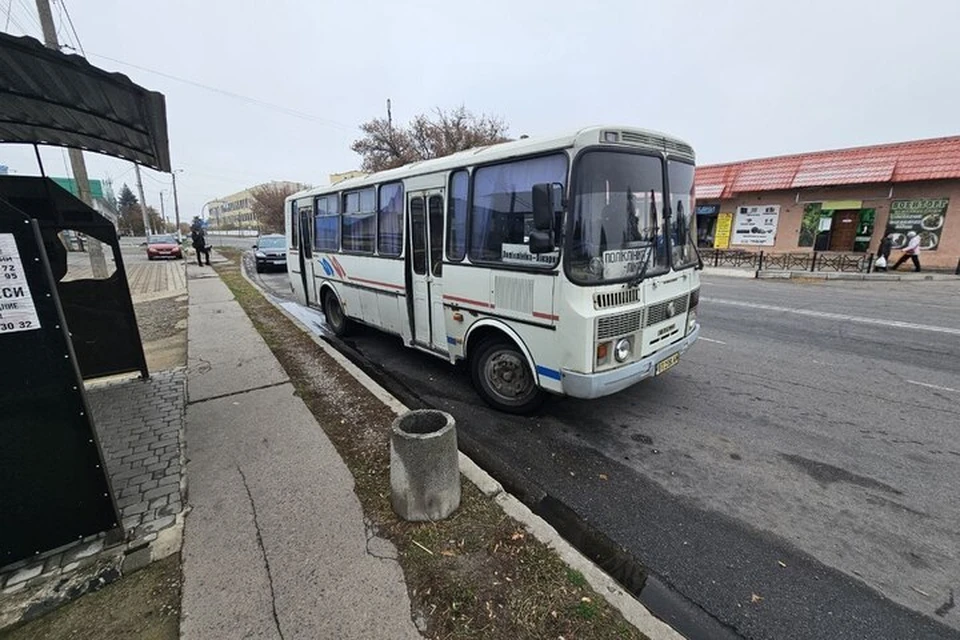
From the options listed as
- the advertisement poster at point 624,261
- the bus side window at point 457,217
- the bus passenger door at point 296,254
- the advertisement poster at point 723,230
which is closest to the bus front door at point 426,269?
the bus side window at point 457,217

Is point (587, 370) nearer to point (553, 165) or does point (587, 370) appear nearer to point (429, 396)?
point (553, 165)

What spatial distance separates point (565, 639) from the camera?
199 centimetres

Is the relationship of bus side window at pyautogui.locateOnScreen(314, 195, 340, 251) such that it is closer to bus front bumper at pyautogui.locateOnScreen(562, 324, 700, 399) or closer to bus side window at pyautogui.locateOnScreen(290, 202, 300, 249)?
bus side window at pyautogui.locateOnScreen(290, 202, 300, 249)

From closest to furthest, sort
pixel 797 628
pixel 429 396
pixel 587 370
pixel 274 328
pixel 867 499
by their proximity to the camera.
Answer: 1. pixel 797 628
2. pixel 867 499
3. pixel 587 370
4. pixel 429 396
5. pixel 274 328

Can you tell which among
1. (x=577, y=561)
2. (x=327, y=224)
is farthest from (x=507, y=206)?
(x=327, y=224)

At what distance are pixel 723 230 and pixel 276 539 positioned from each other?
2630 cm

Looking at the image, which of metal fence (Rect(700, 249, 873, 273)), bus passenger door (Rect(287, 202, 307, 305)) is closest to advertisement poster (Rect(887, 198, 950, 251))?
metal fence (Rect(700, 249, 873, 273))

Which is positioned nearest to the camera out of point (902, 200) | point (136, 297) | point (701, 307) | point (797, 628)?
point (797, 628)

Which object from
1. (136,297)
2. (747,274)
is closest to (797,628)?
(136,297)

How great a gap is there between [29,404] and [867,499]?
5532 mm

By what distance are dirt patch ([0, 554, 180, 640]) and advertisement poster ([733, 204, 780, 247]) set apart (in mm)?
25957

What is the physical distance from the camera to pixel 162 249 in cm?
2481

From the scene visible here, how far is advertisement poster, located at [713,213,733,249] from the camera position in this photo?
23.0 meters

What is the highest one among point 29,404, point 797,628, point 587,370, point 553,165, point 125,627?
point 553,165
